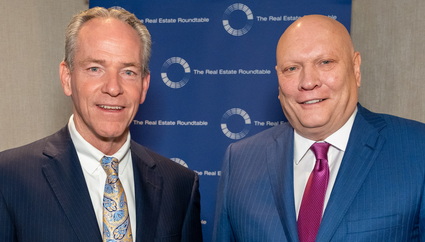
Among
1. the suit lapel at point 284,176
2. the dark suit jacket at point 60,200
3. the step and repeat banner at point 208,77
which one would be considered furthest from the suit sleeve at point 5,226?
the step and repeat banner at point 208,77

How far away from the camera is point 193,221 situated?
8.38ft

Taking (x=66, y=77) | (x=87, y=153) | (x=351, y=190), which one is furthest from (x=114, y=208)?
(x=351, y=190)

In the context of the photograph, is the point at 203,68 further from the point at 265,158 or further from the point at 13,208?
the point at 13,208

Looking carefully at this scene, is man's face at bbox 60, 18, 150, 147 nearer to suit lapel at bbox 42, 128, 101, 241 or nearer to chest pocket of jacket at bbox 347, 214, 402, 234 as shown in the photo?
suit lapel at bbox 42, 128, 101, 241

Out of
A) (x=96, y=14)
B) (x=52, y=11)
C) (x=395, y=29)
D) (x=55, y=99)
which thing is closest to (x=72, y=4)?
(x=52, y=11)

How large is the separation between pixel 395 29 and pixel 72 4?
2778 mm

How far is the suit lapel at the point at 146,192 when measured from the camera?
7.50 feet

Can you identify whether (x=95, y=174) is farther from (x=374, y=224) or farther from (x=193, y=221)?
(x=374, y=224)

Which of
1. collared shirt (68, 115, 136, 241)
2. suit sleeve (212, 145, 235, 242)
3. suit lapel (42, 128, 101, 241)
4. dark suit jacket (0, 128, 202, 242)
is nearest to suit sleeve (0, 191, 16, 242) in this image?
dark suit jacket (0, 128, 202, 242)

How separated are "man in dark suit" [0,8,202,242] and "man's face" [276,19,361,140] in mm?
700

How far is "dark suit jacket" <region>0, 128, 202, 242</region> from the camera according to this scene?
207 centimetres

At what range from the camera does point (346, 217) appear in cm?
206

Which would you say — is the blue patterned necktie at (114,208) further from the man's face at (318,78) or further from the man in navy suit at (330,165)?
the man's face at (318,78)

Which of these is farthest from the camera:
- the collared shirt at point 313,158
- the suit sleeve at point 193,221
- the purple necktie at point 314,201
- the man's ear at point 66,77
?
the suit sleeve at point 193,221
